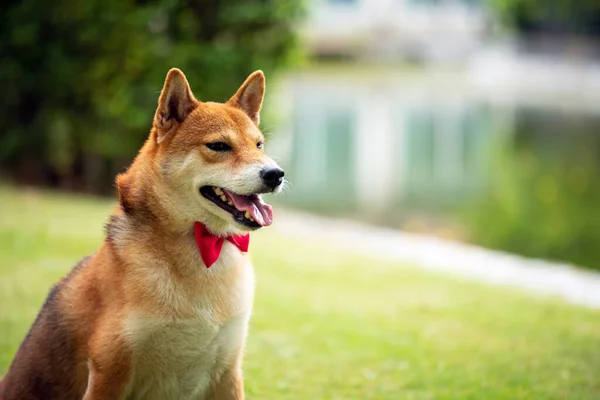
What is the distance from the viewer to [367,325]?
7969 mm

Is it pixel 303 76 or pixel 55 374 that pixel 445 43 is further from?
pixel 55 374

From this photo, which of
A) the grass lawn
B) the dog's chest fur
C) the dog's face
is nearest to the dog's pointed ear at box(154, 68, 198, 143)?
the dog's face

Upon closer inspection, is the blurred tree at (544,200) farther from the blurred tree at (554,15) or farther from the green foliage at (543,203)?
the blurred tree at (554,15)

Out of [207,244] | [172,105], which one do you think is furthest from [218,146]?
[207,244]

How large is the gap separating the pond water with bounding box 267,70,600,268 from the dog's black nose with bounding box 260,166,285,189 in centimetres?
995

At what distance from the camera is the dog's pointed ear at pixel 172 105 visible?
13.1 feet

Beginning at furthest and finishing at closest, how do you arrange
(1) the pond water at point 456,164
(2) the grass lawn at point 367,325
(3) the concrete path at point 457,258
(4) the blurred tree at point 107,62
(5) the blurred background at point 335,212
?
(1) the pond water at point 456,164, (4) the blurred tree at point 107,62, (3) the concrete path at point 457,258, (5) the blurred background at point 335,212, (2) the grass lawn at point 367,325

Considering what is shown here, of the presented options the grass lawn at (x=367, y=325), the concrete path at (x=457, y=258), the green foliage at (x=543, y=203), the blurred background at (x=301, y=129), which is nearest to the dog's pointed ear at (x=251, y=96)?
the grass lawn at (x=367, y=325)

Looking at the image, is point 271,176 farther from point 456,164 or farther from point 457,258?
point 456,164

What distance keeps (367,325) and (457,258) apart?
4313 millimetres

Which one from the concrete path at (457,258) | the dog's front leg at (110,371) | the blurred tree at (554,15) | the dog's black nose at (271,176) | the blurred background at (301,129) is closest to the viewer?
the dog's front leg at (110,371)

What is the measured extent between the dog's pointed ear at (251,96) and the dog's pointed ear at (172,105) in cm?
34

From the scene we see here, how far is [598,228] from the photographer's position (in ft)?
49.5

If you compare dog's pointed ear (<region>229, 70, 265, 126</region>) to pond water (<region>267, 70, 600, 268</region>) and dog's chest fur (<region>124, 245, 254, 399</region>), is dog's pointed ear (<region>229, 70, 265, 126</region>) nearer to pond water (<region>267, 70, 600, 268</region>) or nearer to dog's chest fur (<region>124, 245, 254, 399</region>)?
dog's chest fur (<region>124, 245, 254, 399</region>)
